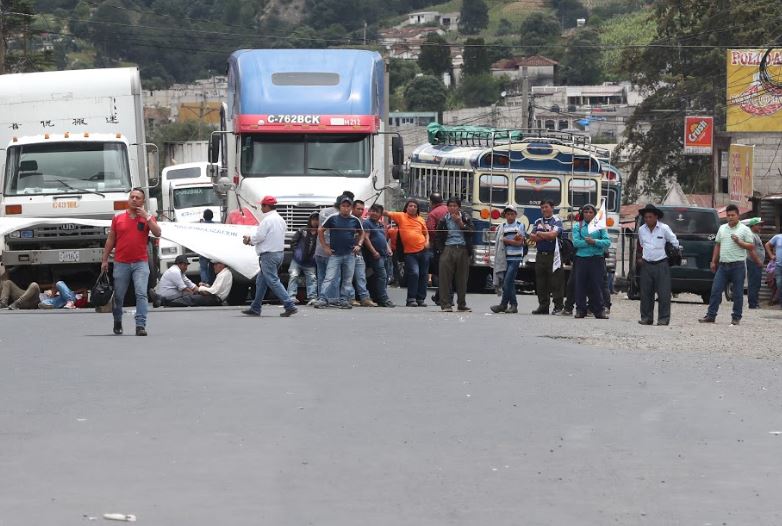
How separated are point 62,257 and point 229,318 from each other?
12.7ft

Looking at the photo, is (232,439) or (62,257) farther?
(62,257)

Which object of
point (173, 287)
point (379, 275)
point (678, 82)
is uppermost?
point (678, 82)

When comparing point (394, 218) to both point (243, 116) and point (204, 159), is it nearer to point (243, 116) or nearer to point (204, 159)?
point (243, 116)

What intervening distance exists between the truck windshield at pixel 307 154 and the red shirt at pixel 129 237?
26.9 ft

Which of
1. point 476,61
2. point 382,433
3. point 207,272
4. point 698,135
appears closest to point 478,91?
point 476,61

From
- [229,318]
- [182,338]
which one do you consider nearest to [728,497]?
[182,338]

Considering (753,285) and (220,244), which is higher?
(220,244)

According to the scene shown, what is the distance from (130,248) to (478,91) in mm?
141687

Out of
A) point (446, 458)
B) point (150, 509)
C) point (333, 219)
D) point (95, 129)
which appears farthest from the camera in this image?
point (95, 129)

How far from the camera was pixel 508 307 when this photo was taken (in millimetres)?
23766

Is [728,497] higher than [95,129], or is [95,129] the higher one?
[95,129]

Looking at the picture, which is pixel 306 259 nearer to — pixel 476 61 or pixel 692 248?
pixel 692 248

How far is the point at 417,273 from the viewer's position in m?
24.5

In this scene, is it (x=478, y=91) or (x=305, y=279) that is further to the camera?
(x=478, y=91)
